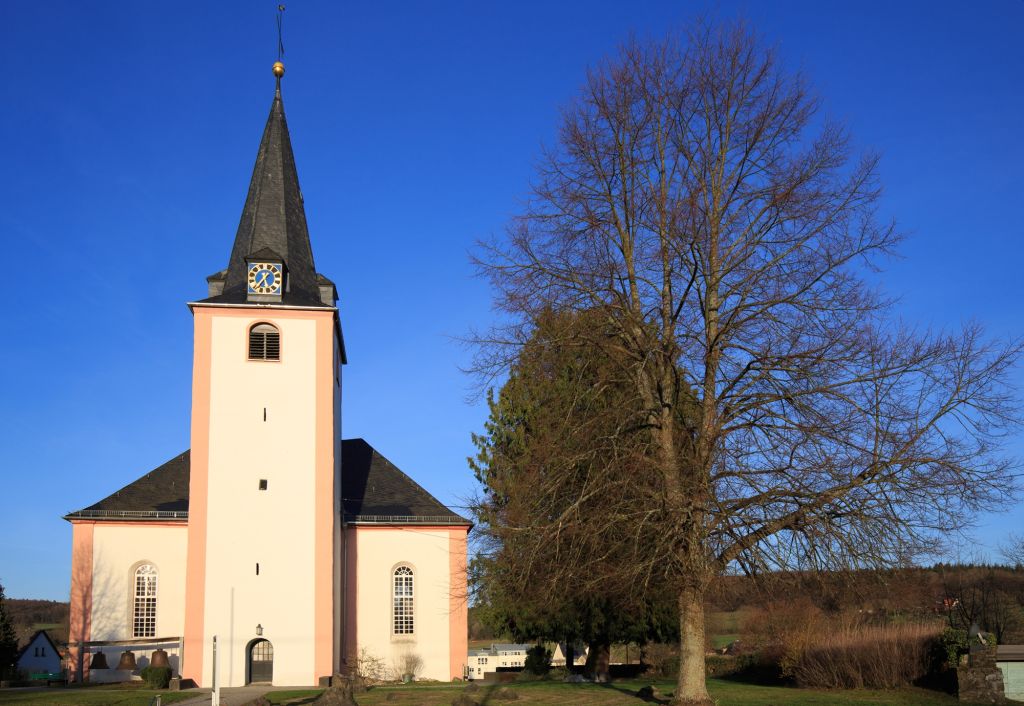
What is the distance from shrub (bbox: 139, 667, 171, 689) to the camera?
27.1 metres

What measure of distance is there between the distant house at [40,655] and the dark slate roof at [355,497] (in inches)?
695

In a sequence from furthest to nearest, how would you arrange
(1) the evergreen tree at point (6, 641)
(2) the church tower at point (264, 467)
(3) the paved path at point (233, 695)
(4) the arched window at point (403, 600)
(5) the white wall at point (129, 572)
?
1. (1) the evergreen tree at point (6, 641)
2. (4) the arched window at point (403, 600)
3. (5) the white wall at point (129, 572)
4. (2) the church tower at point (264, 467)
5. (3) the paved path at point (233, 695)

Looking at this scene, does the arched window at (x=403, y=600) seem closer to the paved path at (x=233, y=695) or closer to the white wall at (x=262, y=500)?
the white wall at (x=262, y=500)

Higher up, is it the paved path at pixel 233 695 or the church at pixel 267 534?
the church at pixel 267 534

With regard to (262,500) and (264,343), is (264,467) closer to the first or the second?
(262,500)

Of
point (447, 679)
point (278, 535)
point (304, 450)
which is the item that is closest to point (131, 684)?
point (278, 535)

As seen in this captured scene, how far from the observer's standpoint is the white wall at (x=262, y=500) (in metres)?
29.0

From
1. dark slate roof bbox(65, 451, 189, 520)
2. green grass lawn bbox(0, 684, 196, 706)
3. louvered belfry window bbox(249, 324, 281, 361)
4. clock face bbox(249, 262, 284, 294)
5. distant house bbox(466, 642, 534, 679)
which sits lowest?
distant house bbox(466, 642, 534, 679)

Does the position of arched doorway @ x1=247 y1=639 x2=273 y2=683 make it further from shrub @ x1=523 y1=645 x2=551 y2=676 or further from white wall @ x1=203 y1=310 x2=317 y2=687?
shrub @ x1=523 y1=645 x2=551 y2=676

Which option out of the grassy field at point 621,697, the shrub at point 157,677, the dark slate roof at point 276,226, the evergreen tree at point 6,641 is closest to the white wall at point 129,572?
the shrub at point 157,677

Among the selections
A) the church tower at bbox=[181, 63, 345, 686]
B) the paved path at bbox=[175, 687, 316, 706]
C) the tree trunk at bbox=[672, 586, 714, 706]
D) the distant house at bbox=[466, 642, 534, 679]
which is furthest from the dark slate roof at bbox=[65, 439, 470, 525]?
the distant house at bbox=[466, 642, 534, 679]

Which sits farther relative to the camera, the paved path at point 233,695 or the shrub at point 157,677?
the shrub at point 157,677

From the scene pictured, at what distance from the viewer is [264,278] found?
31672 mm

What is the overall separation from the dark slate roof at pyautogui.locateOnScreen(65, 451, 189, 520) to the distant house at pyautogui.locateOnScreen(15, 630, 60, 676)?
17.3 meters
